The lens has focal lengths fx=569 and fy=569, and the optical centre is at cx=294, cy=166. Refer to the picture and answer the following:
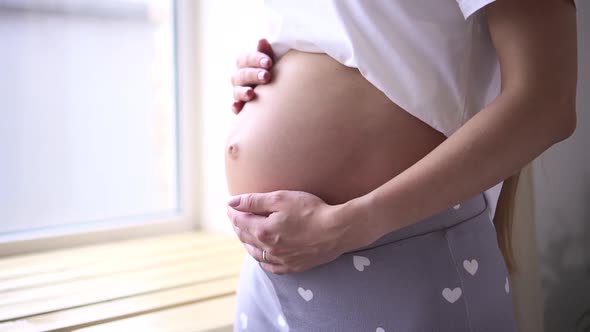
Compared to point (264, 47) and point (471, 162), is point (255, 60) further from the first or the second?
point (471, 162)

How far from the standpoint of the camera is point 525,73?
593mm

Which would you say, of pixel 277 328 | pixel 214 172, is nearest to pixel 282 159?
pixel 277 328

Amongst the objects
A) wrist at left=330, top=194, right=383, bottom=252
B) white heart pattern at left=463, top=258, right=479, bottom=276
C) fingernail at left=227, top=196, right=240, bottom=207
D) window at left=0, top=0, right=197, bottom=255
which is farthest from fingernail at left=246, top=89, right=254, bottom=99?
window at left=0, top=0, right=197, bottom=255

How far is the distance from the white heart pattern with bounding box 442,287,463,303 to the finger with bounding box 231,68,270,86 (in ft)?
1.28

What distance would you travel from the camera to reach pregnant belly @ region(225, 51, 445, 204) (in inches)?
27.2

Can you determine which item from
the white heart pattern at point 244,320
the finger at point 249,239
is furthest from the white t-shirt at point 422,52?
the white heart pattern at point 244,320

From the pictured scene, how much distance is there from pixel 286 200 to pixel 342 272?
0.11 m

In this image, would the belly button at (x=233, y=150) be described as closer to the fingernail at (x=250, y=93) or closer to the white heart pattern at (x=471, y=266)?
the fingernail at (x=250, y=93)

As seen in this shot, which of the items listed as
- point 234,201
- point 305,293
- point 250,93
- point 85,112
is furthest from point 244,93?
point 85,112

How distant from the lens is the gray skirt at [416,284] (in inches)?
26.0

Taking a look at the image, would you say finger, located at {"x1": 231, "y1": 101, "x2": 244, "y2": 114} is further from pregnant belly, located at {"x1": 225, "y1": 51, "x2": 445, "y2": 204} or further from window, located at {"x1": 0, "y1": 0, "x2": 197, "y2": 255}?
window, located at {"x1": 0, "y1": 0, "x2": 197, "y2": 255}

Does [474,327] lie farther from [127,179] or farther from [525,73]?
[127,179]

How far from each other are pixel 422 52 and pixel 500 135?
0.51 feet

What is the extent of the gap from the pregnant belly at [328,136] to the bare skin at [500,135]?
7 cm
